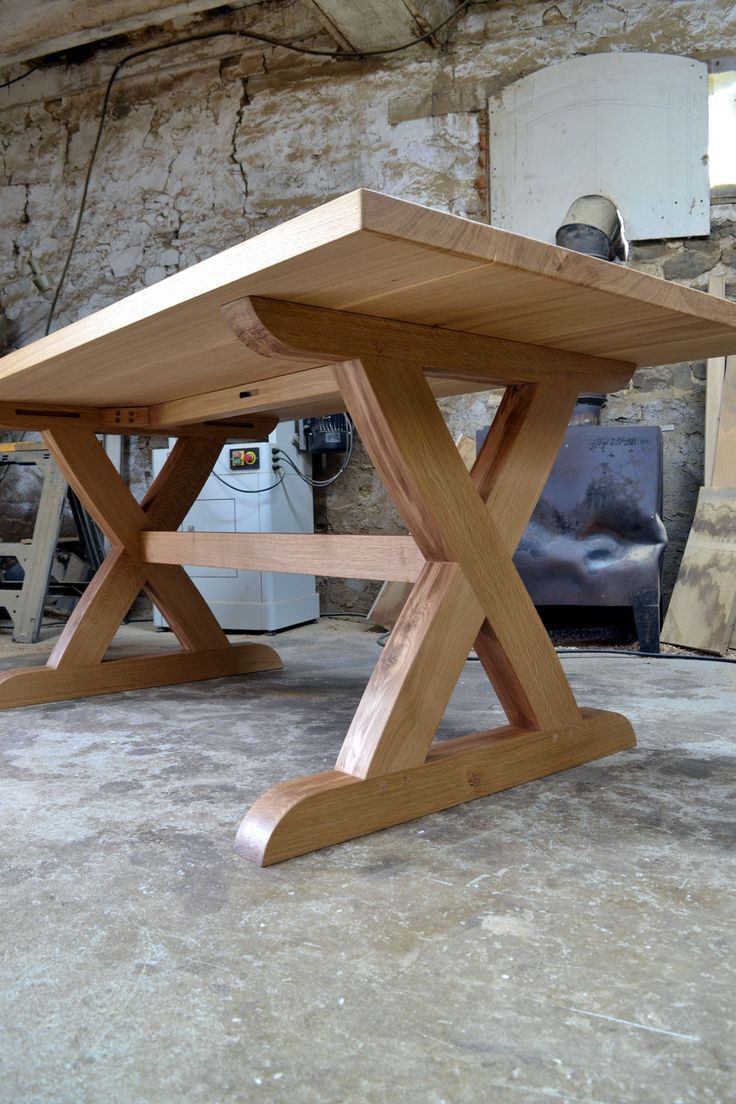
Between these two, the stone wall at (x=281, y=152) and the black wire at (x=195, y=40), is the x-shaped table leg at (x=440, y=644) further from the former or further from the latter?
the black wire at (x=195, y=40)

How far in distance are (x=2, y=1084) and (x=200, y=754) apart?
37.5 inches

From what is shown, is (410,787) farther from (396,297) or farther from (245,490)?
(245,490)

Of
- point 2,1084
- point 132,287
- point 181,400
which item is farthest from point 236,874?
point 132,287

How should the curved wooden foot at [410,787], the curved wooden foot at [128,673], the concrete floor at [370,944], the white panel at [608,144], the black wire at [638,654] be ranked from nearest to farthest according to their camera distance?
the concrete floor at [370,944], the curved wooden foot at [410,787], the curved wooden foot at [128,673], the black wire at [638,654], the white panel at [608,144]

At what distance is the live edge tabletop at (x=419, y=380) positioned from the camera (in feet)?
3.26

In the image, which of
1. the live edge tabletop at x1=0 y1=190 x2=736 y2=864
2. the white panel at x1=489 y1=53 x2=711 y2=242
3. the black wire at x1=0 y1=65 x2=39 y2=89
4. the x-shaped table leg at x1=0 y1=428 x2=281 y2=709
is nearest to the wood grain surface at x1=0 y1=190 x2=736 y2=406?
the live edge tabletop at x1=0 y1=190 x2=736 y2=864

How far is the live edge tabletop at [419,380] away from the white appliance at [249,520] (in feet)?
5.36

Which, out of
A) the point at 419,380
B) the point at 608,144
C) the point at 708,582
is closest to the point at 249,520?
the point at 708,582

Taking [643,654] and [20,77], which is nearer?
[643,654]

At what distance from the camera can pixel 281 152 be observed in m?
4.05

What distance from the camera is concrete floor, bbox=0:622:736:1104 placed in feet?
2.24

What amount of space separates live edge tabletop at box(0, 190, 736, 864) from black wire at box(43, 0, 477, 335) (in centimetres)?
272

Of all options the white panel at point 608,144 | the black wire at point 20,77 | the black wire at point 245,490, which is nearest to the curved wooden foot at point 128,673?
the black wire at point 245,490

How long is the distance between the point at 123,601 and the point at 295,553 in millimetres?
778
